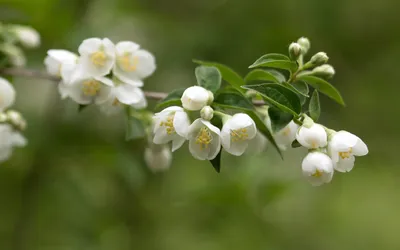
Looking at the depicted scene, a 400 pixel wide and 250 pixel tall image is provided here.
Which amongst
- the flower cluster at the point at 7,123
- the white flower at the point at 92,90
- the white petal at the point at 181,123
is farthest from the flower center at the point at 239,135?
the flower cluster at the point at 7,123

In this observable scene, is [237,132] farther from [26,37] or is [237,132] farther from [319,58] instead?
[26,37]

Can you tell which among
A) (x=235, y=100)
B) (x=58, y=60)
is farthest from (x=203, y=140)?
(x=58, y=60)

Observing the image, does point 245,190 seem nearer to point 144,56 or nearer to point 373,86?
point 144,56

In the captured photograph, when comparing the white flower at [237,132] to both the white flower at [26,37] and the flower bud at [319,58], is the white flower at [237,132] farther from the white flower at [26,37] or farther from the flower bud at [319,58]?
the white flower at [26,37]

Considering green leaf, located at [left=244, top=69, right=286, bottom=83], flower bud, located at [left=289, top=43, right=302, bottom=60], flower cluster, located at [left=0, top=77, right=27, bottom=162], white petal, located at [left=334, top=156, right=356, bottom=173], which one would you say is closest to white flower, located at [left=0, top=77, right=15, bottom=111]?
flower cluster, located at [left=0, top=77, right=27, bottom=162]

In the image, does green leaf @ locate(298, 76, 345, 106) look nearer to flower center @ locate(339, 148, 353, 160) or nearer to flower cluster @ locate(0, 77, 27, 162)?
flower center @ locate(339, 148, 353, 160)
